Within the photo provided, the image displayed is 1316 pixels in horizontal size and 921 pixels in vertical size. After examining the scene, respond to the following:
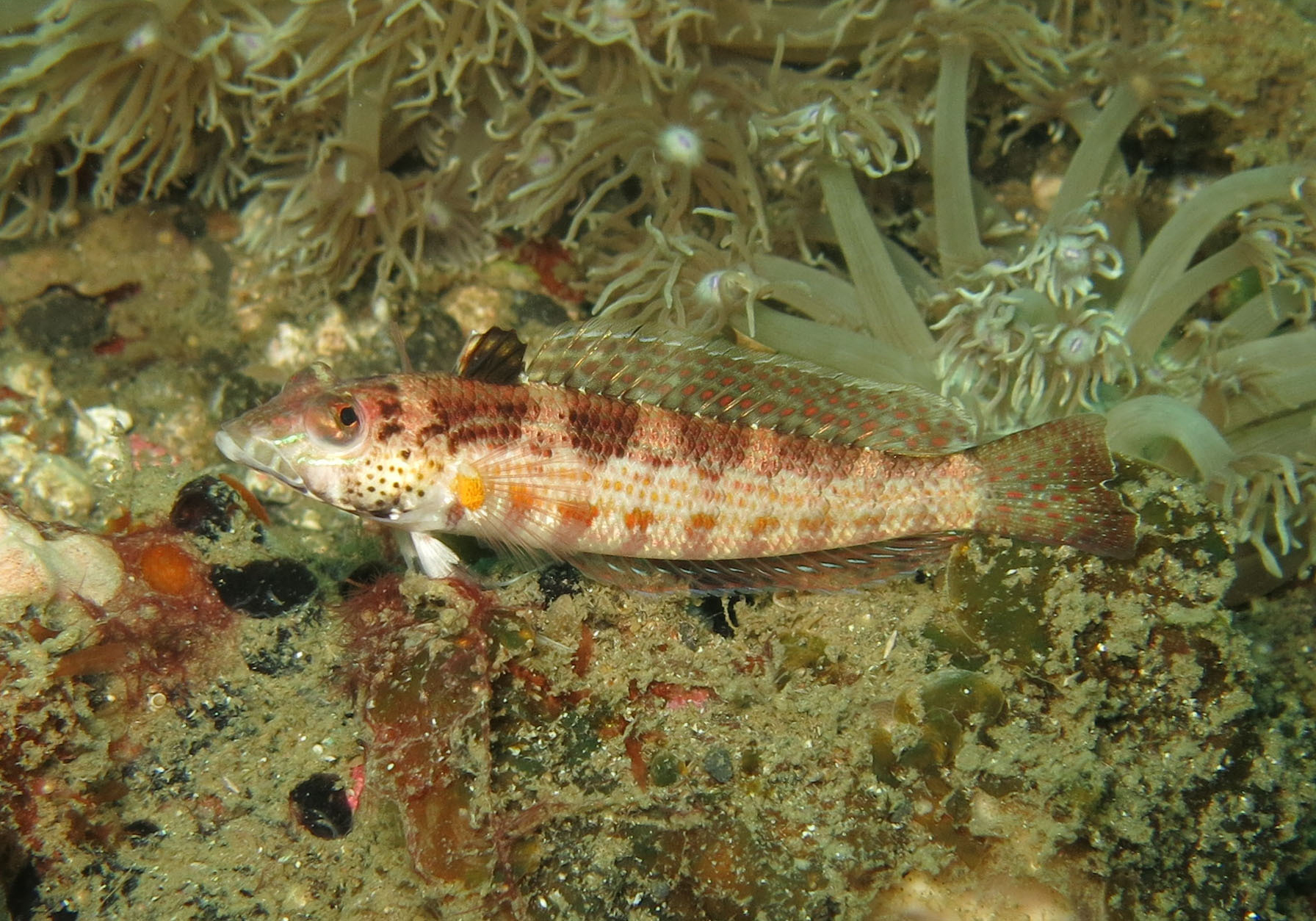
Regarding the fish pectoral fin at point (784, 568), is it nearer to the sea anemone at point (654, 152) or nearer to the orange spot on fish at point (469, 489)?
the orange spot on fish at point (469, 489)

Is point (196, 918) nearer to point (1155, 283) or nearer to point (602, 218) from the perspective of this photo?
point (602, 218)

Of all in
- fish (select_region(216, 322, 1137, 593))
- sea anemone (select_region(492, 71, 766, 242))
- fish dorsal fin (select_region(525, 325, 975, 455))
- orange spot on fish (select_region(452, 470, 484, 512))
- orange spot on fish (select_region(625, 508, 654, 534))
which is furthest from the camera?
sea anemone (select_region(492, 71, 766, 242))

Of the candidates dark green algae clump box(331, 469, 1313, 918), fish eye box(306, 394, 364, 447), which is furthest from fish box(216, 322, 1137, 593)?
dark green algae clump box(331, 469, 1313, 918)

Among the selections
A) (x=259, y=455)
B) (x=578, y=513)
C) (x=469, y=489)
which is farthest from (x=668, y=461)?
(x=259, y=455)

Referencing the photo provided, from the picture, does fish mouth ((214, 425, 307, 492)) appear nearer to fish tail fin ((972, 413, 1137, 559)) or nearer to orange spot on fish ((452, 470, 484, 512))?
orange spot on fish ((452, 470, 484, 512))

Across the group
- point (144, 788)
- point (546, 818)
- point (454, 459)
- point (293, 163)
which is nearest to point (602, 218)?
point (454, 459)

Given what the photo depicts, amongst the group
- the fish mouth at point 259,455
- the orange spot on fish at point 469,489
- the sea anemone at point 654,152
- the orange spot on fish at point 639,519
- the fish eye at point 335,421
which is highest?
the sea anemone at point 654,152

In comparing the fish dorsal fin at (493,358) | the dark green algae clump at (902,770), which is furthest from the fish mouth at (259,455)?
the fish dorsal fin at (493,358)
